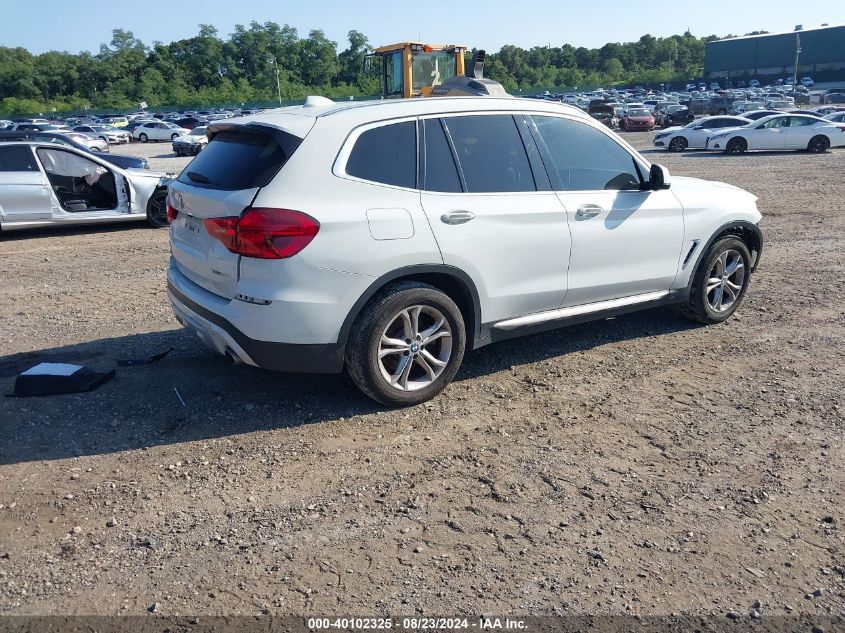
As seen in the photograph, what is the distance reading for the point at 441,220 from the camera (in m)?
4.63

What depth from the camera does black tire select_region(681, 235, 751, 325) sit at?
6176 millimetres

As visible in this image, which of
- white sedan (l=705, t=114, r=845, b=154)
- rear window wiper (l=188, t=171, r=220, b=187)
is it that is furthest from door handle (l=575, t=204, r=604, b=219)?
white sedan (l=705, t=114, r=845, b=154)

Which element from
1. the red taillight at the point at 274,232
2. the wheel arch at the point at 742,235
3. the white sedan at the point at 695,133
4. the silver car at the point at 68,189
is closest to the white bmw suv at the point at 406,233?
the red taillight at the point at 274,232

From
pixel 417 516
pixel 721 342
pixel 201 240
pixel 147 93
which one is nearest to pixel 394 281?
pixel 201 240

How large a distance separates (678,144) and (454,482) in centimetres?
2846

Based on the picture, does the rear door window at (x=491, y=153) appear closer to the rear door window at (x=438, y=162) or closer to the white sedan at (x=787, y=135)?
the rear door window at (x=438, y=162)

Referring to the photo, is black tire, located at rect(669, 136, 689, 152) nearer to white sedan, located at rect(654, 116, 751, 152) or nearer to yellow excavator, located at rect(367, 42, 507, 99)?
white sedan, located at rect(654, 116, 751, 152)

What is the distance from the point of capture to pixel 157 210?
40.0ft

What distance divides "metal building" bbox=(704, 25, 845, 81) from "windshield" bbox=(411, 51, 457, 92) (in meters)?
102

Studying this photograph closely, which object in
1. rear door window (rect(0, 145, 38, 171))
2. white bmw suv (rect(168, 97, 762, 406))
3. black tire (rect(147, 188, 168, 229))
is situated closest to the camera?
white bmw suv (rect(168, 97, 762, 406))

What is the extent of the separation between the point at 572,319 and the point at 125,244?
774cm

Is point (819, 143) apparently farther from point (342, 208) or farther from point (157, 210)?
point (342, 208)

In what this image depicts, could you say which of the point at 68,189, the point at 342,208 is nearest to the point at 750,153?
the point at 68,189

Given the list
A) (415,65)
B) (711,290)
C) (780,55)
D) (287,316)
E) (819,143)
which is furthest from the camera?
(780,55)
